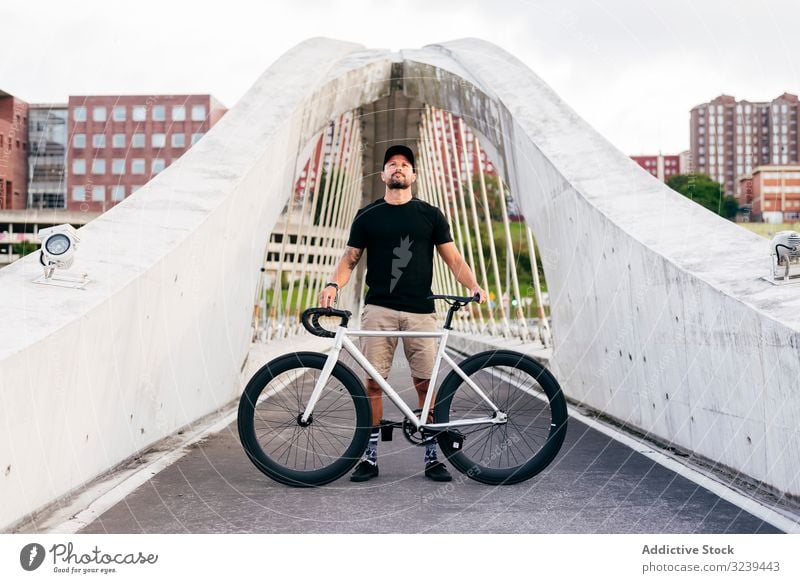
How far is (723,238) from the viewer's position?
567cm

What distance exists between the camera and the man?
15.0ft

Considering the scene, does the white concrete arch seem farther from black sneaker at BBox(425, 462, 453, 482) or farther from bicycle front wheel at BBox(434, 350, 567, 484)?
black sneaker at BBox(425, 462, 453, 482)

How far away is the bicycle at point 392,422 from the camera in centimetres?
436

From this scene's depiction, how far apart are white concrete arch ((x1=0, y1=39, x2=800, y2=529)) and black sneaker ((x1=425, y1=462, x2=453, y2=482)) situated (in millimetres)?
1340

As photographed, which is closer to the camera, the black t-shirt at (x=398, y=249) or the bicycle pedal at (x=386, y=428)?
the bicycle pedal at (x=386, y=428)

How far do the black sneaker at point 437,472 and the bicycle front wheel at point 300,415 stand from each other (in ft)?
1.25

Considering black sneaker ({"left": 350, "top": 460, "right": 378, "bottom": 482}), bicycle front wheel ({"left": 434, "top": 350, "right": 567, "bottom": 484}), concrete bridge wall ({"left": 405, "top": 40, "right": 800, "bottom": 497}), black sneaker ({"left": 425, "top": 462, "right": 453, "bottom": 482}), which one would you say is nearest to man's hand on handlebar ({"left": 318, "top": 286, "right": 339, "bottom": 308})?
bicycle front wheel ({"left": 434, "top": 350, "right": 567, "bottom": 484})

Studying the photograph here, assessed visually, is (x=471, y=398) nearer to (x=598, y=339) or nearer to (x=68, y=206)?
(x=598, y=339)

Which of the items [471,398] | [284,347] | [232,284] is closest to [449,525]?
[471,398]

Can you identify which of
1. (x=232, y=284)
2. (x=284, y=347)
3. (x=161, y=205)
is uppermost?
(x=161, y=205)

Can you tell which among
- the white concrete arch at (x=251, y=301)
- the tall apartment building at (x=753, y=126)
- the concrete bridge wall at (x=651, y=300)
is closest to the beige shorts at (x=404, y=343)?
the white concrete arch at (x=251, y=301)

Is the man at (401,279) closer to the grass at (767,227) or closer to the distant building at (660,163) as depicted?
the grass at (767,227)

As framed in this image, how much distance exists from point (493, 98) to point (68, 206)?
2731 centimetres
